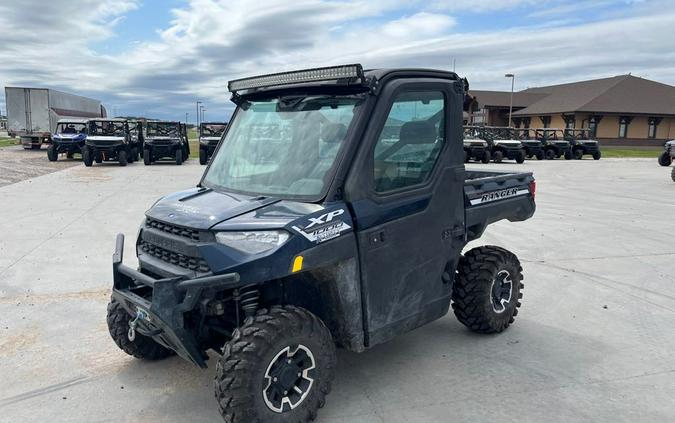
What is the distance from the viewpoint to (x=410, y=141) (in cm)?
366

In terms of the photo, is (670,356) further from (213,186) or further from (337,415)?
(213,186)

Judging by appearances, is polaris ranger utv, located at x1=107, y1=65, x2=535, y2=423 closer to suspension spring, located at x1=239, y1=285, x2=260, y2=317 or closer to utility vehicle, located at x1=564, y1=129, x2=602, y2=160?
suspension spring, located at x1=239, y1=285, x2=260, y2=317

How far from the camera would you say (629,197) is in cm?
1411

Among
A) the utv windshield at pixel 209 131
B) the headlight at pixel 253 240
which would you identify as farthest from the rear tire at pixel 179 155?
the headlight at pixel 253 240

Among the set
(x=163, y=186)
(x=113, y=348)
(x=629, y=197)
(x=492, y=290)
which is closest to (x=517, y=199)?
(x=492, y=290)

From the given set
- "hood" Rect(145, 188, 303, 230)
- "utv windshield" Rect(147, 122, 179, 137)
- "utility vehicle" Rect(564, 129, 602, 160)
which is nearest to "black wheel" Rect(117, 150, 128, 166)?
"utv windshield" Rect(147, 122, 179, 137)

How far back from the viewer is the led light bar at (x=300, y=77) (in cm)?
324

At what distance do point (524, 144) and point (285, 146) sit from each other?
2908 centimetres

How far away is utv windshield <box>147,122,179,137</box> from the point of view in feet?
82.7

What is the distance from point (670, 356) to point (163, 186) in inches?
550

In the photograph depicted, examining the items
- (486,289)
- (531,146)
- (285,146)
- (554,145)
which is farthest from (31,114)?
(486,289)

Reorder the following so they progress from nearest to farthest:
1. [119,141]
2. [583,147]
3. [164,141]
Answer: [119,141] → [164,141] → [583,147]

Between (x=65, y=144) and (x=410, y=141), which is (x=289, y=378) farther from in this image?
(x=65, y=144)

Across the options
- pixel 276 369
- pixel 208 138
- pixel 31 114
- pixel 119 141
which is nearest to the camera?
pixel 276 369
